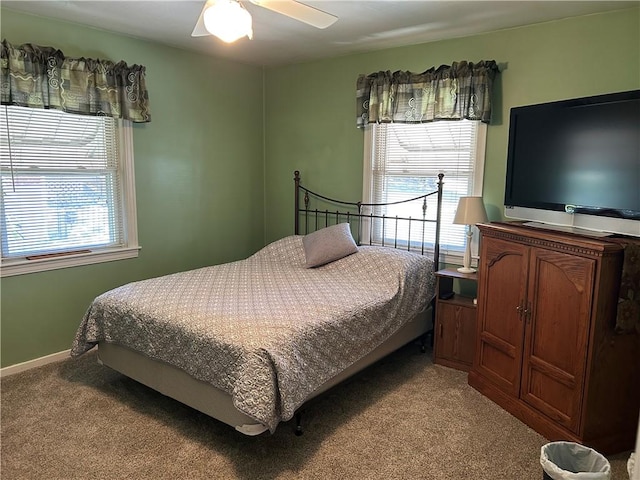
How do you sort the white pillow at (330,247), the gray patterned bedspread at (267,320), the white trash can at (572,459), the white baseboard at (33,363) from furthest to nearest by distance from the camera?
1. the white pillow at (330,247)
2. the white baseboard at (33,363)
3. the gray patterned bedspread at (267,320)
4. the white trash can at (572,459)

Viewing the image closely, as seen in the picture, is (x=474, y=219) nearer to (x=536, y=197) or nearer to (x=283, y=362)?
(x=536, y=197)

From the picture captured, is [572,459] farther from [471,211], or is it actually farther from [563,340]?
[471,211]

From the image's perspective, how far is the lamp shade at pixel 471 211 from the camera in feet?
11.0

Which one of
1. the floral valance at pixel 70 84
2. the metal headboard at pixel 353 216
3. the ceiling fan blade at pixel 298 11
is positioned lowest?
the metal headboard at pixel 353 216

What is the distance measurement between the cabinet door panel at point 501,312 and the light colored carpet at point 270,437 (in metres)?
0.21

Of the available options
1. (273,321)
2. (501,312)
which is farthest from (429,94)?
(273,321)

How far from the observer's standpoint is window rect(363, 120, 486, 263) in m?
3.63

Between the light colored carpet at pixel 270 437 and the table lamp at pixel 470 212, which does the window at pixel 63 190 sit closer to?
the light colored carpet at pixel 270 437

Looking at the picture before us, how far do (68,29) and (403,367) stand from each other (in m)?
3.39

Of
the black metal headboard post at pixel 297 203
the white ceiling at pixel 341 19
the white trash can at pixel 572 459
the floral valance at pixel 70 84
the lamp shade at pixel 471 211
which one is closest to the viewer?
the white trash can at pixel 572 459

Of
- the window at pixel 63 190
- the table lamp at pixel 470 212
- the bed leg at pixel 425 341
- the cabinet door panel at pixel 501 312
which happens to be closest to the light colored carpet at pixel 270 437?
the cabinet door panel at pixel 501 312

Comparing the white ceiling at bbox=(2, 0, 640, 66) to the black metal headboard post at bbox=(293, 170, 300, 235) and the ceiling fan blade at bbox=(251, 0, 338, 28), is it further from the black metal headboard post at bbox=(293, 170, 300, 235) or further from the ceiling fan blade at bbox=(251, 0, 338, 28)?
the black metal headboard post at bbox=(293, 170, 300, 235)

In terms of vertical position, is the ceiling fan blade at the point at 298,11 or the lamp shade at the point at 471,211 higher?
the ceiling fan blade at the point at 298,11

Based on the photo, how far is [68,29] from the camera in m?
3.31
